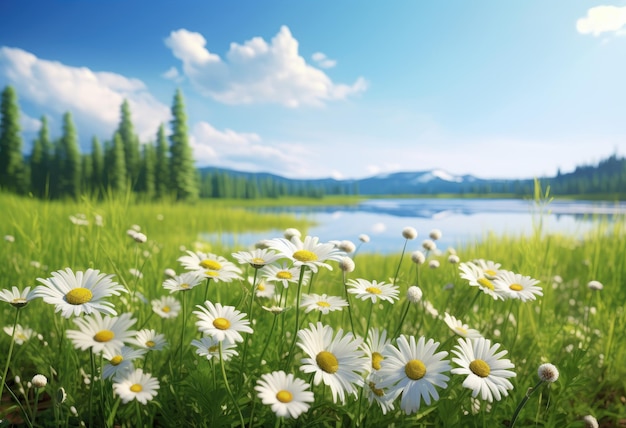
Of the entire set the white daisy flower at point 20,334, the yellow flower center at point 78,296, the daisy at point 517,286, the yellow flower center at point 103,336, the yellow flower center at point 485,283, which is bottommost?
the white daisy flower at point 20,334

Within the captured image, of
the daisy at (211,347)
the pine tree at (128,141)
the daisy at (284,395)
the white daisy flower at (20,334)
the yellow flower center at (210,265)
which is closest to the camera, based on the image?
the daisy at (284,395)

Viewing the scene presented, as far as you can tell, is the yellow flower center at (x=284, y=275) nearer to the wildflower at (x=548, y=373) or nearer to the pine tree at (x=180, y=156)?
the wildflower at (x=548, y=373)

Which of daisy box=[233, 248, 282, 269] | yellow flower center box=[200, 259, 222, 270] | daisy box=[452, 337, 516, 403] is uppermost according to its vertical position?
daisy box=[233, 248, 282, 269]

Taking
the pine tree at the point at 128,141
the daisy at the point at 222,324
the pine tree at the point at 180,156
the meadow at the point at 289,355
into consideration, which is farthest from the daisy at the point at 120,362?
the pine tree at the point at 128,141

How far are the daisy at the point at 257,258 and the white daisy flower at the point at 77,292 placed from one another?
36 cm

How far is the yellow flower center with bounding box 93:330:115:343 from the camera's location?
44.6 inches

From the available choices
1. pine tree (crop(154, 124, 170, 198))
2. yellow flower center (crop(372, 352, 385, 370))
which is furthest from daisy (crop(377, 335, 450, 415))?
pine tree (crop(154, 124, 170, 198))

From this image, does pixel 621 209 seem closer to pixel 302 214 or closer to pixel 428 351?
pixel 428 351

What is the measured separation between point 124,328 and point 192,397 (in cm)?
39

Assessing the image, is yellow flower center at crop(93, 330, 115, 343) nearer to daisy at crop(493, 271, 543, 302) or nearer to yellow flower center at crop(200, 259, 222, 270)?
yellow flower center at crop(200, 259, 222, 270)

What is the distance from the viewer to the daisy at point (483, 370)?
1064mm

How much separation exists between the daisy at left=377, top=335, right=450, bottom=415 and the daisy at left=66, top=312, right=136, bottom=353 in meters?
0.73

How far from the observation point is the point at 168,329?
216 centimetres

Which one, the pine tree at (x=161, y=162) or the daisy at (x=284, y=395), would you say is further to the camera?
the pine tree at (x=161, y=162)
